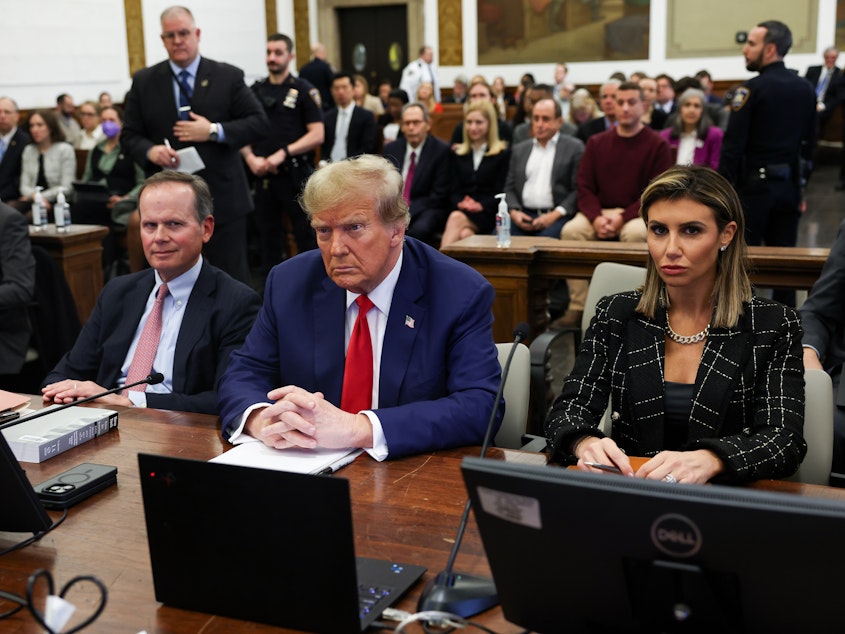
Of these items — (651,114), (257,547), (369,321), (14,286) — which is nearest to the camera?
(257,547)

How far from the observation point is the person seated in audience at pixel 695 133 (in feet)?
21.6

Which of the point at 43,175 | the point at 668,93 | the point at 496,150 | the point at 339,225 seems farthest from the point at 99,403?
the point at 668,93

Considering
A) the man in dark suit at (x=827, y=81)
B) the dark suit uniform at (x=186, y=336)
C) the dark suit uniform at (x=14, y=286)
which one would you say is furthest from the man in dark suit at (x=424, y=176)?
the man in dark suit at (x=827, y=81)

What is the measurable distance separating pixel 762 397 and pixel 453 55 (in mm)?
14734

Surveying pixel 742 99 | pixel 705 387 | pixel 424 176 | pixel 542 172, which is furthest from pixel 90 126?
pixel 705 387

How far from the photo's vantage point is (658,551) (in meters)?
1.06

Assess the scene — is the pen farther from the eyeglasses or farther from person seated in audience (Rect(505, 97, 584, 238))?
person seated in audience (Rect(505, 97, 584, 238))

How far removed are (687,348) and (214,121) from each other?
334cm

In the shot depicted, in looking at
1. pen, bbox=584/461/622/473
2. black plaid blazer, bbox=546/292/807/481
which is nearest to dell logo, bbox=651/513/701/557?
pen, bbox=584/461/622/473

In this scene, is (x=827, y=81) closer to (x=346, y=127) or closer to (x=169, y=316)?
(x=346, y=127)

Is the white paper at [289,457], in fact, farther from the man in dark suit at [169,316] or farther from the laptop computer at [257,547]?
the man in dark suit at [169,316]

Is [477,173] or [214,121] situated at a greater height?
[214,121]

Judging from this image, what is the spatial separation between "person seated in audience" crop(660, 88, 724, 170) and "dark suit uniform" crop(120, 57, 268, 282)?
3.03 metres

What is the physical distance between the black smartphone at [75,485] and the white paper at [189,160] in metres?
3.06
